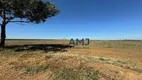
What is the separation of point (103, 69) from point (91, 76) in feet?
3.60

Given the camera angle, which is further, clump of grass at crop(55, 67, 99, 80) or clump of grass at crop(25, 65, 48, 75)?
clump of grass at crop(25, 65, 48, 75)

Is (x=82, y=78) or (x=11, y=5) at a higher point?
(x=11, y=5)

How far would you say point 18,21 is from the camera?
1845 cm

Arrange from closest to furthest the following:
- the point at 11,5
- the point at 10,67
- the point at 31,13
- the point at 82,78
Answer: the point at 82,78 → the point at 10,67 → the point at 11,5 → the point at 31,13

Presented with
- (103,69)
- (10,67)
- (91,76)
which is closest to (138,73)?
(103,69)

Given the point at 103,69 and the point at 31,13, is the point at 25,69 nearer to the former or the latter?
the point at 103,69

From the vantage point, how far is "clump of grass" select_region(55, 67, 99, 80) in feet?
21.2

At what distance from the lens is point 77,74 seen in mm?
6793

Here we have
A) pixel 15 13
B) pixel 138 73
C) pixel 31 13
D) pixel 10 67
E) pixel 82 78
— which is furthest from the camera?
pixel 31 13

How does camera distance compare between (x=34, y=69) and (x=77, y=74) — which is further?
(x=34, y=69)

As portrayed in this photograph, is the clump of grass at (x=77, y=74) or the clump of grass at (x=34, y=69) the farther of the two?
the clump of grass at (x=34, y=69)

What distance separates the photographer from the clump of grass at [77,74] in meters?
6.46

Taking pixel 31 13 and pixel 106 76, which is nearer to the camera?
pixel 106 76

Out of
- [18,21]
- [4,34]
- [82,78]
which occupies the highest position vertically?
[18,21]
